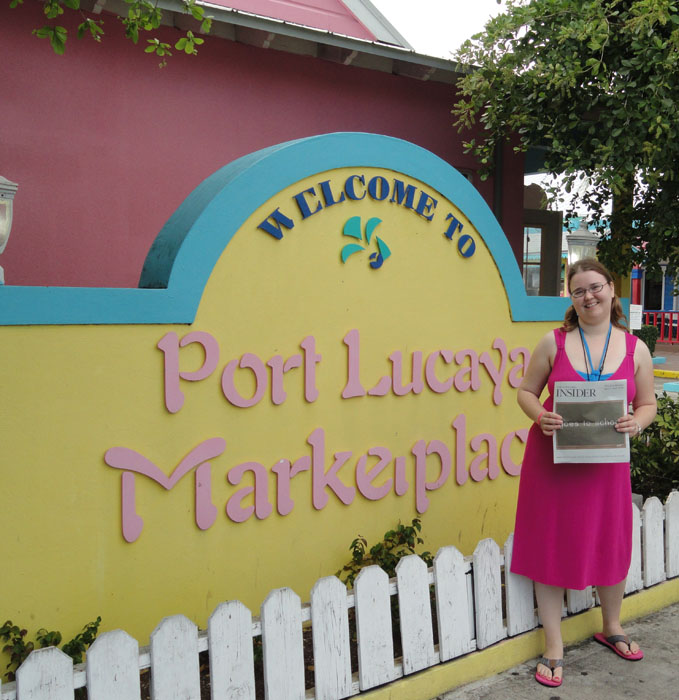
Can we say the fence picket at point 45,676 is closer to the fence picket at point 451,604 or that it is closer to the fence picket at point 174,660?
the fence picket at point 174,660

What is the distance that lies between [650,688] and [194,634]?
182cm

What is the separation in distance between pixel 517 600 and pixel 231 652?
4.42 ft

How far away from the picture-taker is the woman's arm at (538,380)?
2.97m

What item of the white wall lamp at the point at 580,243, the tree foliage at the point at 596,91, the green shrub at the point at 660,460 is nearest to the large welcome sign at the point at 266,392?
the green shrub at the point at 660,460

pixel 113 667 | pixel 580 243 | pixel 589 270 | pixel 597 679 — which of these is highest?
pixel 580 243

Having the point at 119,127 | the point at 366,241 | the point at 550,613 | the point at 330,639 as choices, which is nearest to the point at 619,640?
the point at 550,613

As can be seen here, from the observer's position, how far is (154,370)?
286 centimetres

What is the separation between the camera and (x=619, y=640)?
321 centimetres

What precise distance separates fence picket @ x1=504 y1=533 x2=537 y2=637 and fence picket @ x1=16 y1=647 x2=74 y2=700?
1809 mm

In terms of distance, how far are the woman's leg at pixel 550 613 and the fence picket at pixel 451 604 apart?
13.1 inches

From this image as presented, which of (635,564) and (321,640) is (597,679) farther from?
(321,640)

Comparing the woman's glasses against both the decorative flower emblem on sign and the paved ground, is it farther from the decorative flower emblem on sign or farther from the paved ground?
the paved ground

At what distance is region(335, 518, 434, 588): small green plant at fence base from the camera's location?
3434 mm

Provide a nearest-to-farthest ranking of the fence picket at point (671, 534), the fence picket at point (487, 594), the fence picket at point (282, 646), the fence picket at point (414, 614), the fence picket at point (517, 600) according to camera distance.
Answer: the fence picket at point (282, 646) < the fence picket at point (414, 614) < the fence picket at point (487, 594) < the fence picket at point (517, 600) < the fence picket at point (671, 534)
